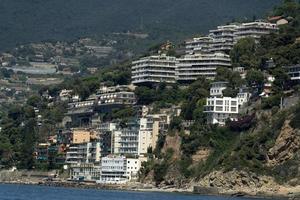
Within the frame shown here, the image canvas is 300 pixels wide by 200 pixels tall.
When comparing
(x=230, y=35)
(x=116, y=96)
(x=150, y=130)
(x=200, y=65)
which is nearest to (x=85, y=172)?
(x=150, y=130)

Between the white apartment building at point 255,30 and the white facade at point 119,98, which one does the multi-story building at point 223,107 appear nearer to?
the white facade at point 119,98

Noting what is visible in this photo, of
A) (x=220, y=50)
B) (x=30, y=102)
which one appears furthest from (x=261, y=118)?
(x=30, y=102)

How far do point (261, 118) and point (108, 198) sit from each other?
20.1 meters

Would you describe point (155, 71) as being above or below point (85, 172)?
above

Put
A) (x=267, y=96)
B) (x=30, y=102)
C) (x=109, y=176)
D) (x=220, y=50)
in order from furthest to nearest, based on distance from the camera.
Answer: (x=30, y=102), (x=220, y=50), (x=109, y=176), (x=267, y=96)

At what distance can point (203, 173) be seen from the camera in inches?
4931

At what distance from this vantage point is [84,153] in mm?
152875

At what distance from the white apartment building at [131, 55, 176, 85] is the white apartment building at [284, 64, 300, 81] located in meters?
25.8

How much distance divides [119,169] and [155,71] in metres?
20.9

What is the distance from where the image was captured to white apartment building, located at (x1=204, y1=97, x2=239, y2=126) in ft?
439

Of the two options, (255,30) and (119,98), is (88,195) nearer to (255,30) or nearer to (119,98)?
(119,98)

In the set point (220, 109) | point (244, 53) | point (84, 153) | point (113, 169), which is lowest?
point (113, 169)

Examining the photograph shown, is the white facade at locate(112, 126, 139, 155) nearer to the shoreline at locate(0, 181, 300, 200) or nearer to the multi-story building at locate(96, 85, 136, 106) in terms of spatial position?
the shoreline at locate(0, 181, 300, 200)

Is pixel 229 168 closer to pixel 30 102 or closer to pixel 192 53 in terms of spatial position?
pixel 192 53
